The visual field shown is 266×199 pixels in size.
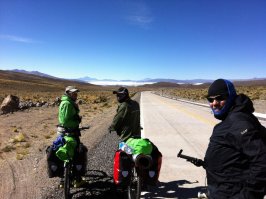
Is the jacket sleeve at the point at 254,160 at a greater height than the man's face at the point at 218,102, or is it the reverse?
the man's face at the point at 218,102

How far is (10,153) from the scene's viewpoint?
13.2 meters

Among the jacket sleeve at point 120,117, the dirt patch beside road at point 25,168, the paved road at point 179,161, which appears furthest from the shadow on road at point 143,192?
the jacket sleeve at point 120,117

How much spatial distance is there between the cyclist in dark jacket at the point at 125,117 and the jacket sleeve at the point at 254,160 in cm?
390

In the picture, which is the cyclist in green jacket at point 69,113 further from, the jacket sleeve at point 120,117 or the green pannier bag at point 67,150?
the jacket sleeve at point 120,117

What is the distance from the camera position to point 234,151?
3.24m

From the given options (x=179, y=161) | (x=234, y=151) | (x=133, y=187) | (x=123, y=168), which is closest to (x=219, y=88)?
(x=234, y=151)

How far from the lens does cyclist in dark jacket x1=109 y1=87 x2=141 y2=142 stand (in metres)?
6.87

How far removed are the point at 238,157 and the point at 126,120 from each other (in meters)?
3.85

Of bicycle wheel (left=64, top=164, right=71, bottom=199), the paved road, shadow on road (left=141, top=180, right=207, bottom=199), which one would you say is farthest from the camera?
the paved road

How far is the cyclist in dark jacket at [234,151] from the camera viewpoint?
9.93ft

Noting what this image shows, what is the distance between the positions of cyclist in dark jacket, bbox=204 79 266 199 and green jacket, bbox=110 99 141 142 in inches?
133

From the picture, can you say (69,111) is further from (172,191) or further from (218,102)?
(218,102)

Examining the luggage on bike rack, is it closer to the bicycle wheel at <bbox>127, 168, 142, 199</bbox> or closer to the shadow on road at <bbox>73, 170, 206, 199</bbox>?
the bicycle wheel at <bbox>127, 168, 142, 199</bbox>

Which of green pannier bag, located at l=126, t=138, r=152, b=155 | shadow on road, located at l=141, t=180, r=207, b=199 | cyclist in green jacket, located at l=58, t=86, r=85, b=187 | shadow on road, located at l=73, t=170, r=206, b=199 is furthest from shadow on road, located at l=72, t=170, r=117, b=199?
green pannier bag, located at l=126, t=138, r=152, b=155
